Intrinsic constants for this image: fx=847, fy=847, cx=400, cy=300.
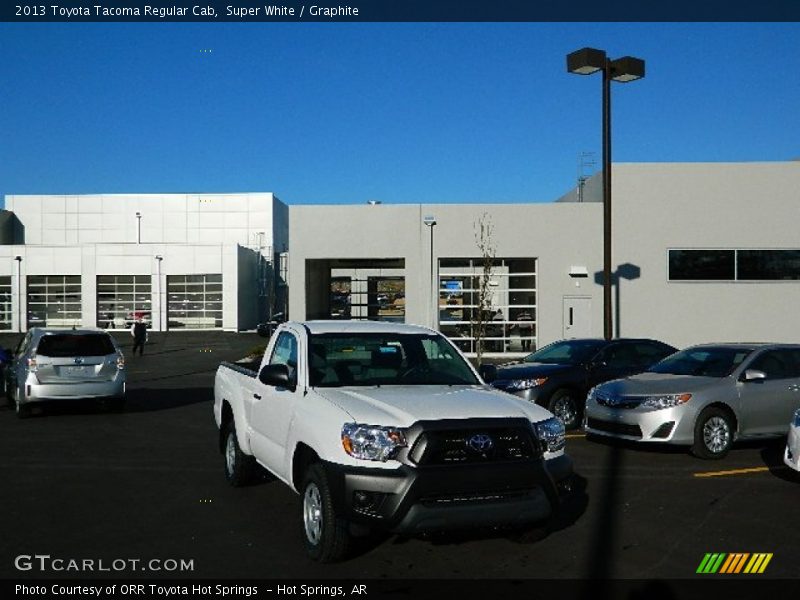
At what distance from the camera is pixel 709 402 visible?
10.4 metres

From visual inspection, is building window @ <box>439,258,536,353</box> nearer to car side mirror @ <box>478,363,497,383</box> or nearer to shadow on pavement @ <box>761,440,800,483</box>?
shadow on pavement @ <box>761,440,800,483</box>

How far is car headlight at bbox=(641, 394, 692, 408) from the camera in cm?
1034

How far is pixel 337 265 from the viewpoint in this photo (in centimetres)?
3425

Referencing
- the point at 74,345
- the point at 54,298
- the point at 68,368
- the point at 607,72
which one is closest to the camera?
the point at 68,368

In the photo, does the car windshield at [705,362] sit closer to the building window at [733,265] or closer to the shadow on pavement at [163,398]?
the shadow on pavement at [163,398]

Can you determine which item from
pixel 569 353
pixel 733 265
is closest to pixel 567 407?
pixel 569 353

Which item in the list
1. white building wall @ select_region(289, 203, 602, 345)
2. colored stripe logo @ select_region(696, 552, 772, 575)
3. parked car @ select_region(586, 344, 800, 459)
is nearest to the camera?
colored stripe logo @ select_region(696, 552, 772, 575)

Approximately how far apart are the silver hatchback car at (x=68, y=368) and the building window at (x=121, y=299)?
40.4m

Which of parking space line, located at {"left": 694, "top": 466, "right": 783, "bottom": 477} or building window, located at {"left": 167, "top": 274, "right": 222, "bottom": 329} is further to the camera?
building window, located at {"left": 167, "top": 274, "right": 222, "bottom": 329}

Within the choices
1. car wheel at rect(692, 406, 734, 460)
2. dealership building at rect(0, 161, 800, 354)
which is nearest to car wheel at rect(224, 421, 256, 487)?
car wheel at rect(692, 406, 734, 460)

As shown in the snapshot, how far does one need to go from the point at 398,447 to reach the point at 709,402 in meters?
6.16

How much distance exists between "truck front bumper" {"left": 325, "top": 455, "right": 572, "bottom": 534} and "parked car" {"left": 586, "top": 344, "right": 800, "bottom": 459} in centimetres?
504

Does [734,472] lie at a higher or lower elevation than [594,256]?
lower

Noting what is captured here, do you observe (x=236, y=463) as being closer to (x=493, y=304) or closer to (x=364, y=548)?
(x=364, y=548)
